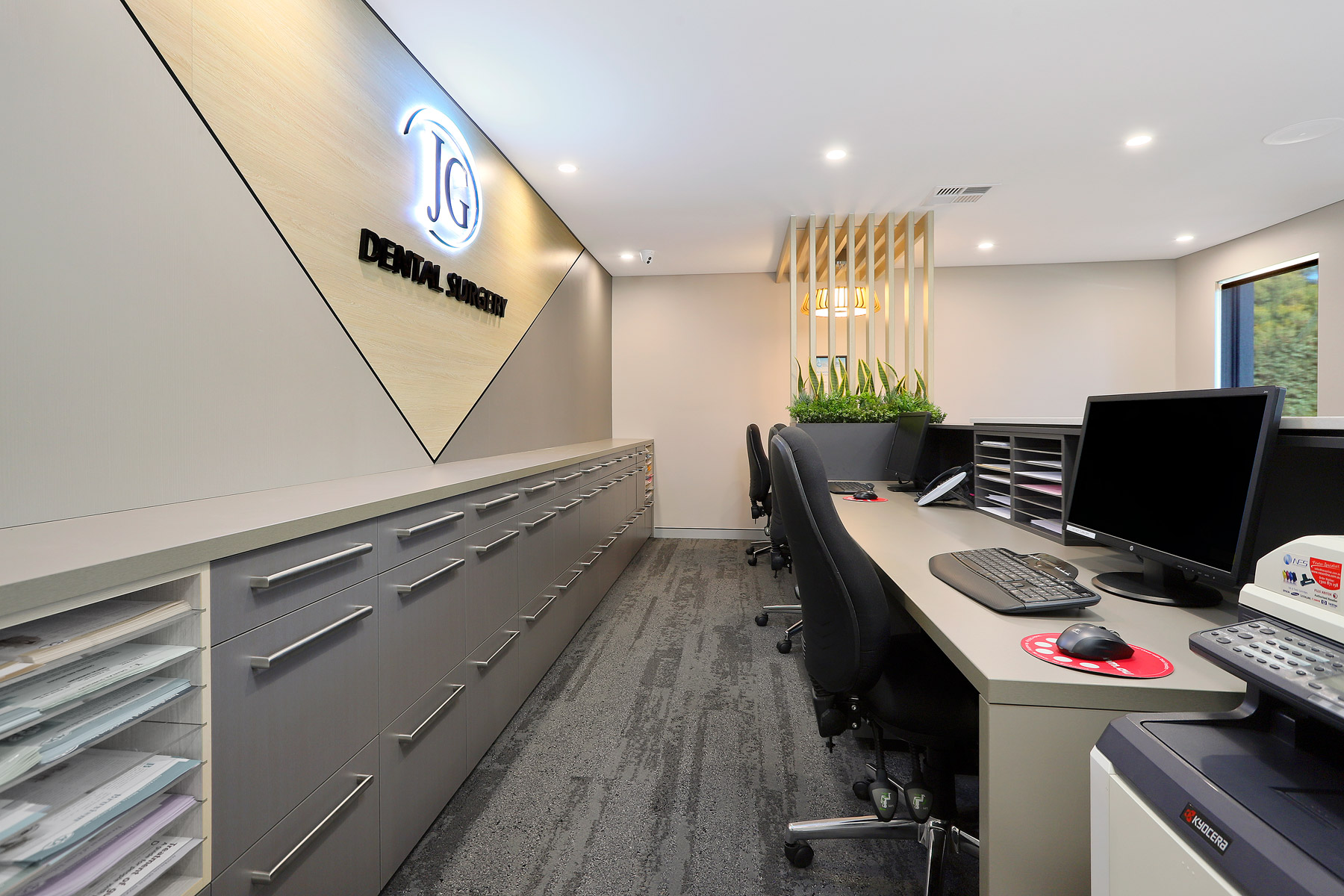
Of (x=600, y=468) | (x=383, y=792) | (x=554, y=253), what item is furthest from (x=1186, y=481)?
(x=554, y=253)

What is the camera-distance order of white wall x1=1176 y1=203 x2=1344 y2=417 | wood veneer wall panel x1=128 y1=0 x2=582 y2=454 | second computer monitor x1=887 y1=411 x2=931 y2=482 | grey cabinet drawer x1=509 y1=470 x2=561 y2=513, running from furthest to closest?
white wall x1=1176 y1=203 x2=1344 y2=417 → second computer monitor x1=887 y1=411 x2=931 y2=482 → grey cabinet drawer x1=509 y1=470 x2=561 y2=513 → wood veneer wall panel x1=128 y1=0 x2=582 y2=454

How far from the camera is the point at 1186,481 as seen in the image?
3.65ft

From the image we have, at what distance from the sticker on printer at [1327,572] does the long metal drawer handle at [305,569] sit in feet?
4.89

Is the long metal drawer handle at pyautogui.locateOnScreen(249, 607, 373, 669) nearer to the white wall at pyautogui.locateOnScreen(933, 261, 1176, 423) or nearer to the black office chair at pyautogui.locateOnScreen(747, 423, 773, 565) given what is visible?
the black office chair at pyautogui.locateOnScreen(747, 423, 773, 565)

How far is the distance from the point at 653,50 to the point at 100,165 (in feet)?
6.55

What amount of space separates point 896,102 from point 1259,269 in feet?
13.6

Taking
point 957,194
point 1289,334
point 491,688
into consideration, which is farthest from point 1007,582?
point 1289,334

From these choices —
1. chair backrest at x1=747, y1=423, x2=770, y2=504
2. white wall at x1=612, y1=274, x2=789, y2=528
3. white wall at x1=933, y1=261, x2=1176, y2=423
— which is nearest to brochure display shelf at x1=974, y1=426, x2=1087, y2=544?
Result: chair backrest at x1=747, y1=423, x2=770, y2=504

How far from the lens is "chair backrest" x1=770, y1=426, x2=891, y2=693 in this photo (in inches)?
47.4

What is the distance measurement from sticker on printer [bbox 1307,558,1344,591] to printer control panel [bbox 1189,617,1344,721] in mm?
58

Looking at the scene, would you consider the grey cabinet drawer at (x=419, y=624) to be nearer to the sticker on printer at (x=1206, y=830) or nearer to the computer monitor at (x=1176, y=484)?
the sticker on printer at (x=1206, y=830)

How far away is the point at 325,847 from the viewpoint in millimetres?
1180

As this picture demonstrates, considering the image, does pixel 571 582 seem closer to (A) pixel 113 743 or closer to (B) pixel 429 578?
(B) pixel 429 578

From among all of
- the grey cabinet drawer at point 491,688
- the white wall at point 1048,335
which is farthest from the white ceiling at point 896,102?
the grey cabinet drawer at point 491,688
